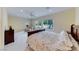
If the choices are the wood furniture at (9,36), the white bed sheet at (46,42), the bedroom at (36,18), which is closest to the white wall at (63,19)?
→ the bedroom at (36,18)

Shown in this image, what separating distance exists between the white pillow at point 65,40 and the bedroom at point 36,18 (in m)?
0.07

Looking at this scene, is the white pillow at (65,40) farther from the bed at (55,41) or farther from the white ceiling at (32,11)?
the white ceiling at (32,11)

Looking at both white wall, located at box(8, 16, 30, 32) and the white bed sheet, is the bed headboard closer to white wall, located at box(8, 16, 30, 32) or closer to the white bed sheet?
the white bed sheet

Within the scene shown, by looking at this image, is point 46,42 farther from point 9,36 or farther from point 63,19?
point 9,36

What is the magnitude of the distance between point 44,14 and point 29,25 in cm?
32

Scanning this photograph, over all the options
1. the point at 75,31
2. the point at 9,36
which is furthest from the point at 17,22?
the point at 75,31

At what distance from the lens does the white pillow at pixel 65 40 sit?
1.91 meters

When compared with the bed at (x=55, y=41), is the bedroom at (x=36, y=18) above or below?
above

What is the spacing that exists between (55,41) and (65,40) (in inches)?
6.6

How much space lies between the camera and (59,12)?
1.97 m

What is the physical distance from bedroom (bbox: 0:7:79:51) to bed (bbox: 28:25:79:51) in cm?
8

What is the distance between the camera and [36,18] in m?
2.05
